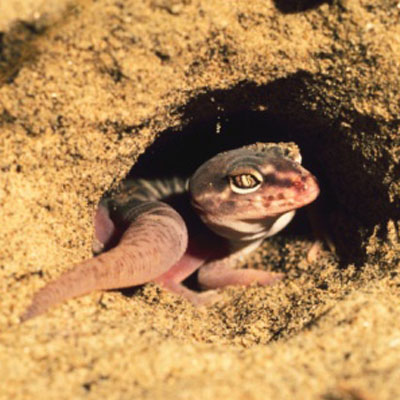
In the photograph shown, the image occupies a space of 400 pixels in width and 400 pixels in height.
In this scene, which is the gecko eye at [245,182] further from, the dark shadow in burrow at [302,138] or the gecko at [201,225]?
the dark shadow in burrow at [302,138]

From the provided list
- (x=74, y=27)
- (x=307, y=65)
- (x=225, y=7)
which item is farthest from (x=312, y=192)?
(x=74, y=27)

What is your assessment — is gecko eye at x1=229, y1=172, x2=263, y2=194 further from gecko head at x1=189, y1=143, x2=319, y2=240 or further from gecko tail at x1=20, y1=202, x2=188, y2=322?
gecko tail at x1=20, y1=202, x2=188, y2=322

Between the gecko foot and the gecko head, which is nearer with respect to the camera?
the gecko head

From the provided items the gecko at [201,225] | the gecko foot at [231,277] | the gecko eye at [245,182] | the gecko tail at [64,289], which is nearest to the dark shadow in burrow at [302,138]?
the gecko at [201,225]

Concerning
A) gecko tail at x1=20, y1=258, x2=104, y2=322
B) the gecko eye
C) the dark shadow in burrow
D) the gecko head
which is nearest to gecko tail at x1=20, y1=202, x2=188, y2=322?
gecko tail at x1=20, y1=258, x2=104, y2=322

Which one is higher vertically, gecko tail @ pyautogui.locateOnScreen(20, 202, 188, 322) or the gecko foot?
gecko tail @ pyautogui.locateOnScreen(20, 202, 188, 322)

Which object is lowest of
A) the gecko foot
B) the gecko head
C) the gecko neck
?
the gecko foot

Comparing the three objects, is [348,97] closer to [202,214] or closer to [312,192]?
[312,192]
